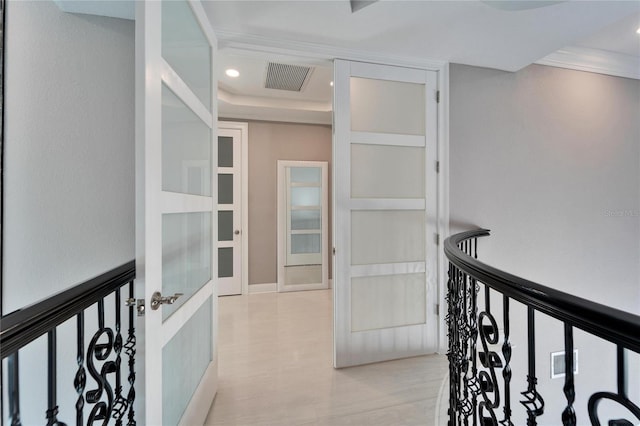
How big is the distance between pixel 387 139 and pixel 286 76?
1.40 meters

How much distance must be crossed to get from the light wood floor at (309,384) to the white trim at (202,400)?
7 centimetres

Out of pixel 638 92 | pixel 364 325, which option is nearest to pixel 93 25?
pixel 364 325

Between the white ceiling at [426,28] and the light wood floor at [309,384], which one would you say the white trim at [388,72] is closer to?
the white ceiling at [426,28]

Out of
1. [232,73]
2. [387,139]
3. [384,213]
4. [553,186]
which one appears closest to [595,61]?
[553,186]

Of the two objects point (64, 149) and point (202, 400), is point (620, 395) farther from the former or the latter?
point (64, 149)

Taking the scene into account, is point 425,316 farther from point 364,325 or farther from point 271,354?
point 271,354

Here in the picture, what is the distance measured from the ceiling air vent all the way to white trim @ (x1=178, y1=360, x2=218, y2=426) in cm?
257

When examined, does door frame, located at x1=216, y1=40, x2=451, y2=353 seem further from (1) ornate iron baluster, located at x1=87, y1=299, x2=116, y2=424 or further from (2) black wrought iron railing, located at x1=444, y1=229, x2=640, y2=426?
(1) ornate iron baluster, located at x1=87, y1=299, x2=116, y2=424

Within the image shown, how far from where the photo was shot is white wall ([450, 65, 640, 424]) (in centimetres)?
249

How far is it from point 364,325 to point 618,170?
3.03m

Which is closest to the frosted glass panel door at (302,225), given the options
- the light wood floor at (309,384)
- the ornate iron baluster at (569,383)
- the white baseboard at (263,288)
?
the white baseboard at (263,288)

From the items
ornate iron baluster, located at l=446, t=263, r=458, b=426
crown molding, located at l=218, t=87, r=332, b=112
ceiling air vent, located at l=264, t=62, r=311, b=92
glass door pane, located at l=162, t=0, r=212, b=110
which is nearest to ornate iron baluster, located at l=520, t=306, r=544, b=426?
ornate iron baluster, located at l=446, t=263, r=458, b=426

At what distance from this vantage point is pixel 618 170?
2861mm

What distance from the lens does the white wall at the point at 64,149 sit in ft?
4.99
